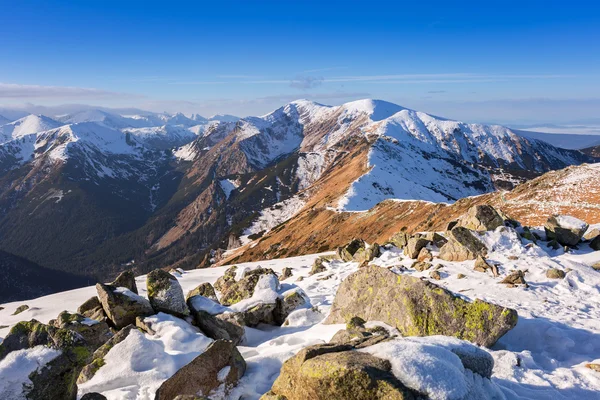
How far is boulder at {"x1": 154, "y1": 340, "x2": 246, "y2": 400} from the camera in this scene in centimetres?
1040

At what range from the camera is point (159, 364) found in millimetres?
12523

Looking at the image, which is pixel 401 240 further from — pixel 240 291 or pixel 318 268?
pixel 240 291

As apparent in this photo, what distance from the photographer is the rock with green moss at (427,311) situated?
41.8 ft

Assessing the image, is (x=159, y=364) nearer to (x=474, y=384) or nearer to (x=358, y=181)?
(x=474, y=384)

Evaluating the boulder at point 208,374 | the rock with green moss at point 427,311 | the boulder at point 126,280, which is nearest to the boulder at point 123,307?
the boulder at point 126,280

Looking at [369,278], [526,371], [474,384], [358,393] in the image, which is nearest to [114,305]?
A: [369,278]

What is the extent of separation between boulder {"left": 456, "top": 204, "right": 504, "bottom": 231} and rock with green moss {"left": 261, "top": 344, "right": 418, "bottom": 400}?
19.9 metres

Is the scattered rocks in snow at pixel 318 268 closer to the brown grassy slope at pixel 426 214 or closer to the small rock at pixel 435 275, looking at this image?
the small rock at pixel 435 275

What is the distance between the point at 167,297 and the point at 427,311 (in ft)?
42.2

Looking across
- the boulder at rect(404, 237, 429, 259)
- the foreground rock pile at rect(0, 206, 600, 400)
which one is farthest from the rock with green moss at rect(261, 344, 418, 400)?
the boulder at rect(404, 237, 429, 259)

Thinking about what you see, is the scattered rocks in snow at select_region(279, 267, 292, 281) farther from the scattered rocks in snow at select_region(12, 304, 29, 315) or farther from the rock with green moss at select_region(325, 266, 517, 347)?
the scattered rocks in snow at select_region(12, 304, 29, 315)

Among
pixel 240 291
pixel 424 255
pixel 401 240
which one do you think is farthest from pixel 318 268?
pixel 240 291

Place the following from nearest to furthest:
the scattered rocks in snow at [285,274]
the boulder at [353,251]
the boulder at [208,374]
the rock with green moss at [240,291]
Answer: the boulder at [208,374], the rock with green moss at [240,291], the boulder at [353,251], the scattered rocks in snow at [285,274]

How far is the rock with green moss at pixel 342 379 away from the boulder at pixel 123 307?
11.9 metres
